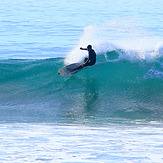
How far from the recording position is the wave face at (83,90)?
34.0 feet

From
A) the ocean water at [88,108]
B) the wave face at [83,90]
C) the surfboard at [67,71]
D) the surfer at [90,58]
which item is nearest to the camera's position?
the ocean water at [88,108]

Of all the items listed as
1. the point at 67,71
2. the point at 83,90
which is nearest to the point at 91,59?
the point at 67,71

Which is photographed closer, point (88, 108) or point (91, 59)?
point (88, 108)

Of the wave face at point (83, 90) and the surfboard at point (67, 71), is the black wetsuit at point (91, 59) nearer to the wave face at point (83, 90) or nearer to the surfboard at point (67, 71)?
the surfboard at point (67, 71)

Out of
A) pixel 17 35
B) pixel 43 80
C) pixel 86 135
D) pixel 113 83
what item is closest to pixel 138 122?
pixel 86 135

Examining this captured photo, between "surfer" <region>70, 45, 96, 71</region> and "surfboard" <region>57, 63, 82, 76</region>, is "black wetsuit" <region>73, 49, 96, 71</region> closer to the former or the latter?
"surfer" <region>70, 45, 96, 71</region>

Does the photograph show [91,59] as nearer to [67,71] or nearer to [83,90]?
[67,71]

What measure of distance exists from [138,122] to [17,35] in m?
21.0

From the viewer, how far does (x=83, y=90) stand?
12281mm

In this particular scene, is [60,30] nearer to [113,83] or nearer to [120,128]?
[113,83]

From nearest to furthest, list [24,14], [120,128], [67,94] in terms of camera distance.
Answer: [120,128] < [67,94] < [24,14]

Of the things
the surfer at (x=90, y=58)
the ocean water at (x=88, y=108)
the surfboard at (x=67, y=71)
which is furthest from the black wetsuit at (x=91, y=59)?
the ocean water at (x=88, y=108)

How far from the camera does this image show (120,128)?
8891mm

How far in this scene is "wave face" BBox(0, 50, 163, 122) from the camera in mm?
10361
